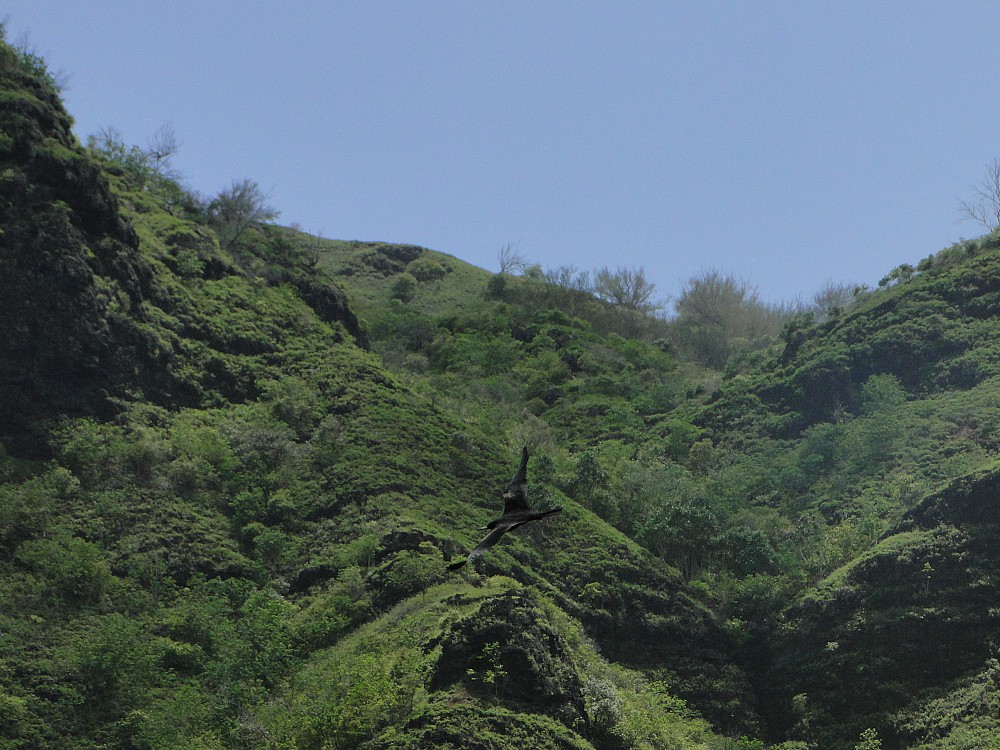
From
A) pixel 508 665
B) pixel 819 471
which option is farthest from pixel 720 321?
pixel 508 665

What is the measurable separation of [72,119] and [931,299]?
51.6 meters

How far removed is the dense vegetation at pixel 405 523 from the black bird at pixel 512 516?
1466 cm

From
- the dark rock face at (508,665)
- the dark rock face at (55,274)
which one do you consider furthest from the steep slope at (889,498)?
the dark rock face at (55,274)

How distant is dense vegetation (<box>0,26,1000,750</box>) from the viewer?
33.1m

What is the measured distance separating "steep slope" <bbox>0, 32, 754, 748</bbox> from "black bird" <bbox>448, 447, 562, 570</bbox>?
14.8 meters

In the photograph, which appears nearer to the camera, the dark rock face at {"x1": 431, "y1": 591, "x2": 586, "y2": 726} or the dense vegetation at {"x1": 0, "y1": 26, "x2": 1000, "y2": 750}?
the dark rock face at {"x1": 431, "y1": 591, "x2": 586, "y2": 726}

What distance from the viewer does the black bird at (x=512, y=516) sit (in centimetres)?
1559

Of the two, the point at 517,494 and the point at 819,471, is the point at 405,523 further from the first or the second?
the point at 517,494

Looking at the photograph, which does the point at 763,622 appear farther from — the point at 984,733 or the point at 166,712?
the point at 166,712

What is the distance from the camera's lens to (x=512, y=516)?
52.7 feet

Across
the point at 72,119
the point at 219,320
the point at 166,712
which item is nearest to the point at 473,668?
the point at 166,712

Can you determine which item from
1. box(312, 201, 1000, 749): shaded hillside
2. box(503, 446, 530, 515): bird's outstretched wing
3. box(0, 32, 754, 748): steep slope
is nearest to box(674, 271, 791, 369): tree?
box(312, 201, 1000, 749): shaded hillside

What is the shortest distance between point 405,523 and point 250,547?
6.14 meters

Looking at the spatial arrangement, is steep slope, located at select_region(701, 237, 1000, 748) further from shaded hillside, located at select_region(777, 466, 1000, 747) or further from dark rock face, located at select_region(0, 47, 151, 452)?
dark rock face, located at select_region(0, 47, 151, 452)
